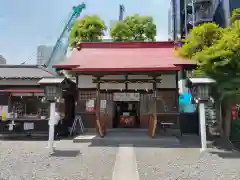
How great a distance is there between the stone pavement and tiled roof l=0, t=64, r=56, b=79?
556 centimetres

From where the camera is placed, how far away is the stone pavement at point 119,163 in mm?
5523

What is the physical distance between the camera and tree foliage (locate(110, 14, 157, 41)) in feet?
97.6

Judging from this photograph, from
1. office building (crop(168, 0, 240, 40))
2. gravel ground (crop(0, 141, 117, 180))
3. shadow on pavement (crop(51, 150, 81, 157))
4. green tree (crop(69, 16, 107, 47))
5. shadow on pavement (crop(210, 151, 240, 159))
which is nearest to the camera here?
gravel ground (crop(0, 141, 117, 180))

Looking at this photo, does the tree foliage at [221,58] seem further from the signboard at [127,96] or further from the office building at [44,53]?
the office building at [44,53]

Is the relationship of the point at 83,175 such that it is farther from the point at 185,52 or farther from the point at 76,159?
the point at 185,52

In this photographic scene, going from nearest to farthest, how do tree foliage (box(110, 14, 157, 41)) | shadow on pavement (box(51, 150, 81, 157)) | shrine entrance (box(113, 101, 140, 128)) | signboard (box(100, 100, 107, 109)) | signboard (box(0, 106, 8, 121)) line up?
1. shadow on pavement (box(51, 150, 81, 157))
2. signboard (box(0, 106, 8, 121))
3. signboard (box(100, 100, 107, 109))
4. shrine entrance (box(113, 101, 140, 128))
5. tree foliage (box(110, 14, 157, 41))

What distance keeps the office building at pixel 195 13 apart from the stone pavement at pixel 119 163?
1392 cm

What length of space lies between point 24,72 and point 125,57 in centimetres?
619

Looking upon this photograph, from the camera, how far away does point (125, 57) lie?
12.5 metres

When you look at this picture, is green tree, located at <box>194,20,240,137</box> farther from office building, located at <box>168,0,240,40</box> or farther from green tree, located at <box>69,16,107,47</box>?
green tree, located at <box>69,16,107,47</box>

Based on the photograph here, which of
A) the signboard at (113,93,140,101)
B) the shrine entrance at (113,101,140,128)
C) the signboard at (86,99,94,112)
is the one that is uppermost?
the signboard at (113,93,140,101)

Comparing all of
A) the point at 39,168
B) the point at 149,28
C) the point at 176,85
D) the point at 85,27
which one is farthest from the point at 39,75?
the point at 149,28

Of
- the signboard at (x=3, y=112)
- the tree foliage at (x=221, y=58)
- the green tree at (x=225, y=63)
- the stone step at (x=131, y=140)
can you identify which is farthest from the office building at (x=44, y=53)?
the green tree at (x=225, y=63)

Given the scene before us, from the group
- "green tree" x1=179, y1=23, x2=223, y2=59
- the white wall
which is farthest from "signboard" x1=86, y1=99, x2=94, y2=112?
"green tree" x1=179, y1=23, x2=223, y2=59
